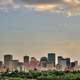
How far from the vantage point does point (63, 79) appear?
47.3 feet

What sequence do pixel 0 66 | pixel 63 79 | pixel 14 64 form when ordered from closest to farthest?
pixel 63 79
pixel 0 66
pixel 14 64

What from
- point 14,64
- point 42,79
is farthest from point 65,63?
point 42,79

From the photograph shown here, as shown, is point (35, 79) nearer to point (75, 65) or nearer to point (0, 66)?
point (0, 66)

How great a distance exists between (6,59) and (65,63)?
446cm

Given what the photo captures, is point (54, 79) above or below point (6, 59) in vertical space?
below

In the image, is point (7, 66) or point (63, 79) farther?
point (7, 66)

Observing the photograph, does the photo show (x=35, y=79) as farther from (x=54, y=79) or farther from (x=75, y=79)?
(x=75, y=79)

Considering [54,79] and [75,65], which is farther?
[75,65]

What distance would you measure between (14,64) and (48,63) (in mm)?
3778

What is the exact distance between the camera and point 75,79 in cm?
1481

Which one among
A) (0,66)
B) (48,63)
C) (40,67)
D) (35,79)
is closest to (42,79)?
(35,79)

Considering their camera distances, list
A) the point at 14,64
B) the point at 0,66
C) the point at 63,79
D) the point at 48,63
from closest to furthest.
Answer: the point at 63,79 → the point at 0,66 → the point at 14,64 → the point at 48,63

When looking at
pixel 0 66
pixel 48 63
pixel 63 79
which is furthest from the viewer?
pixel 48 63

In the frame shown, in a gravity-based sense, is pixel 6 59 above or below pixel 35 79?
above
